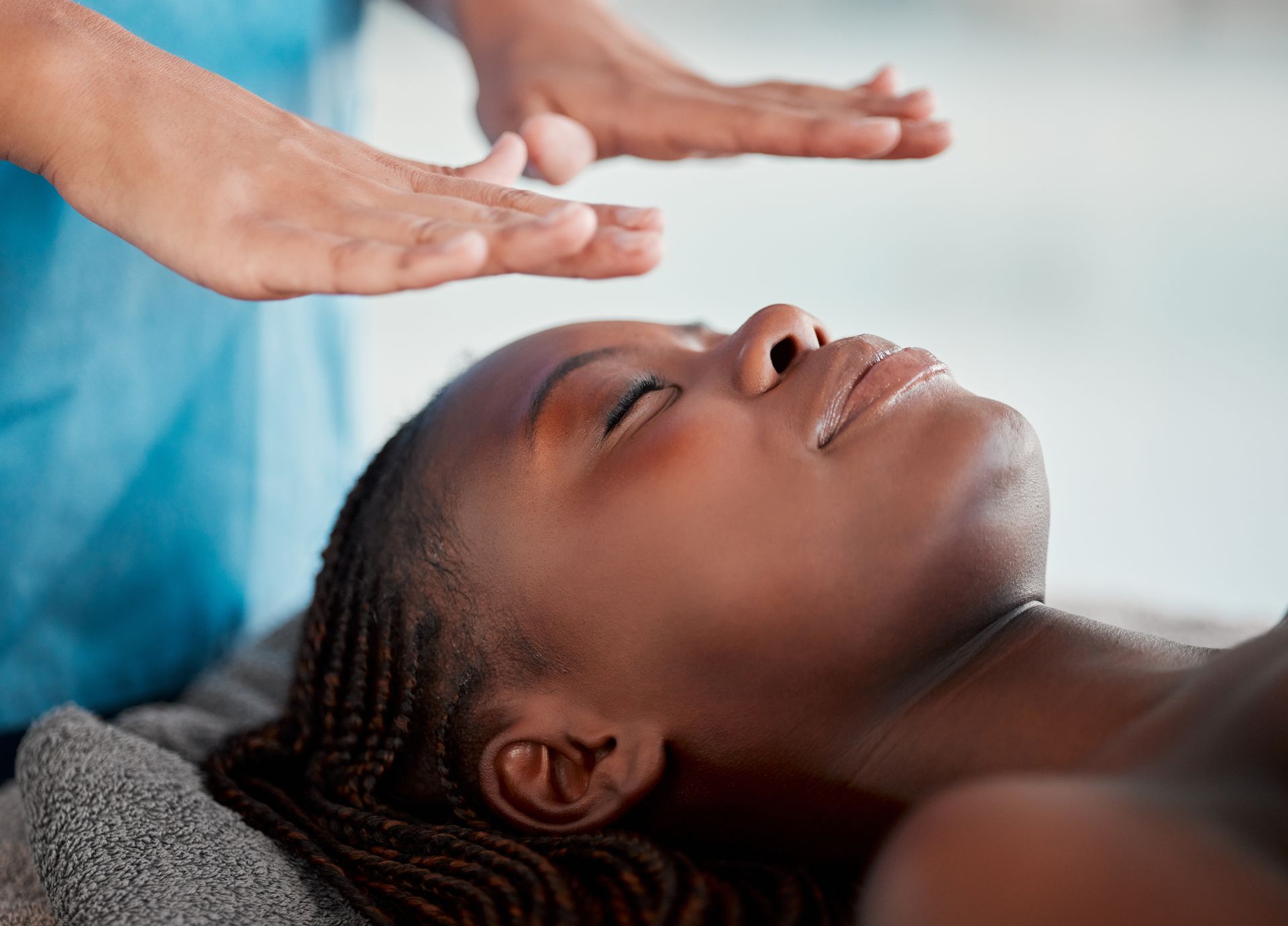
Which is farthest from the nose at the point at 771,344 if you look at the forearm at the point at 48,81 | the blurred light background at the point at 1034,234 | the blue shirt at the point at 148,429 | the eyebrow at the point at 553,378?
the blurred light background at the point at 1034,234

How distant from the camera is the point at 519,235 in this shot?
2.27ft

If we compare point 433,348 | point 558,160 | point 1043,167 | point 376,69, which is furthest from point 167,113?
point 1043,167

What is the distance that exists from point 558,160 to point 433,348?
1.48 metres

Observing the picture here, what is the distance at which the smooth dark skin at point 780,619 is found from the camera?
817 mm

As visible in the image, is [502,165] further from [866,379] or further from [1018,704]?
[1018,704]

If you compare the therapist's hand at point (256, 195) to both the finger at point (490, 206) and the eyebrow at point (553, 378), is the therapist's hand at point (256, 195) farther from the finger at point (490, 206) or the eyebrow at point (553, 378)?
the eyebrow at point (553, 378)

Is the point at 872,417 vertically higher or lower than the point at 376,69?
lower

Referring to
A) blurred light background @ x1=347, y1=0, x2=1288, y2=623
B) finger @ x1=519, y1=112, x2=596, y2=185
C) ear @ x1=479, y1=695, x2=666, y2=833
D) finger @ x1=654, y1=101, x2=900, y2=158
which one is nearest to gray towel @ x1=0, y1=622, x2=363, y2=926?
ear @ x1=479, y1=695, x2=666, y2=833

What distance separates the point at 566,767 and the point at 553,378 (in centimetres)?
32

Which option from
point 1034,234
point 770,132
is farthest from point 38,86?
point 1034,234

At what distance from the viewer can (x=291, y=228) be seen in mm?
714

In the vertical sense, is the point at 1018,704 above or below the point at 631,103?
below

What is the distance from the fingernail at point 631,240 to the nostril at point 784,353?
268mm

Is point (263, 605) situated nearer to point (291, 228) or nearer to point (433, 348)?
point (291, 228)
